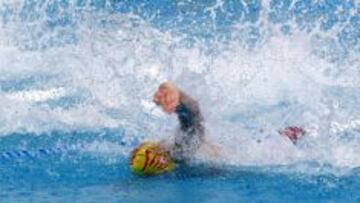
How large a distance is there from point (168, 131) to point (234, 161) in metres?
1.30

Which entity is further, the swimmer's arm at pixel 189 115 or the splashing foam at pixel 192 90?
the splashing foam at pixel 192 90

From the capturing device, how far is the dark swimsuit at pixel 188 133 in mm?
6449

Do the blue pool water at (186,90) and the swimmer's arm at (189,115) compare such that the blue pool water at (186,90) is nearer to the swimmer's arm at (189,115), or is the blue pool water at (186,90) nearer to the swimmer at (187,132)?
the swimmer at (187,132)

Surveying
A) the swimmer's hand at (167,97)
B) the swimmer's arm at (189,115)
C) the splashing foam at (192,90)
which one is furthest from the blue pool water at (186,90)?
the swimmer's hand at (167,97)

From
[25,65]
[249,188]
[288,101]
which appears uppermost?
[25,65]

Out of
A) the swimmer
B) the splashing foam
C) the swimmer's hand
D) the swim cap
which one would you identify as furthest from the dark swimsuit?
the splashing foam

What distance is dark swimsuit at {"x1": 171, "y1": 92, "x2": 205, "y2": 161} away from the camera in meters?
6.45

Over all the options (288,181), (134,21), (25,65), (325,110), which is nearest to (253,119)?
(325,110)

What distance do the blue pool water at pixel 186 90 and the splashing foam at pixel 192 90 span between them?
0.02 meters

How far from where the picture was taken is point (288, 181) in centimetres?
617

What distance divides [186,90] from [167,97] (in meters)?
1.68

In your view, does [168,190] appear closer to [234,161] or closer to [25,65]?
[234,161]

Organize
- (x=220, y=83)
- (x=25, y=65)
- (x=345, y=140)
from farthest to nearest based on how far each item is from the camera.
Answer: (x=25, y=65)
(x=220, y=83)
(x=345, y=140)

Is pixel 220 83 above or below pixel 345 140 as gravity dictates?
above
